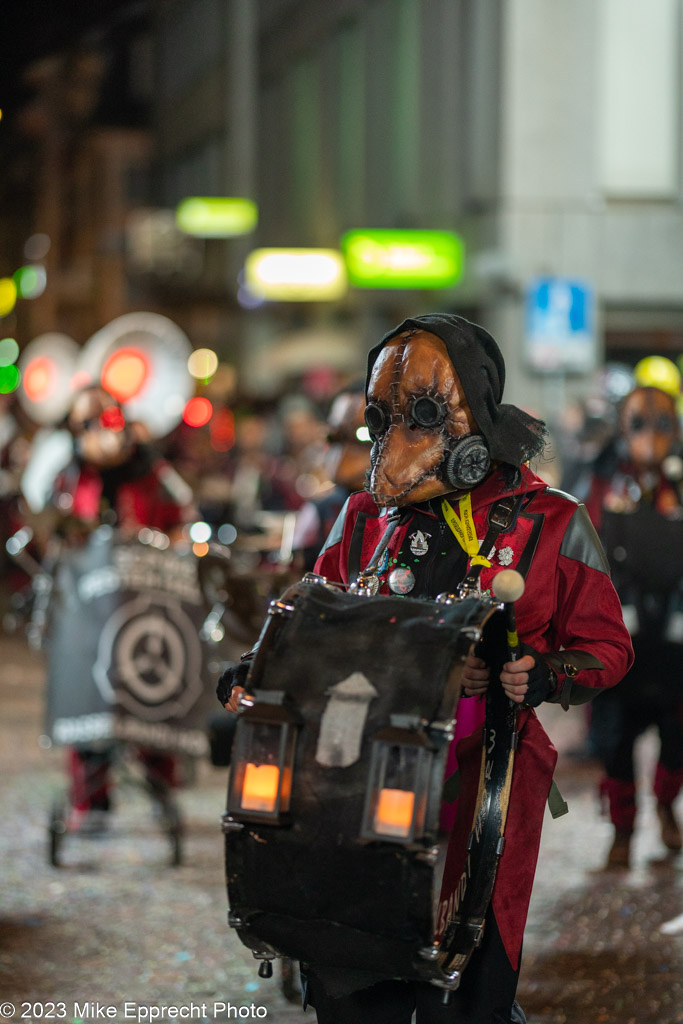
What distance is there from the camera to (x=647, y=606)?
713 cm

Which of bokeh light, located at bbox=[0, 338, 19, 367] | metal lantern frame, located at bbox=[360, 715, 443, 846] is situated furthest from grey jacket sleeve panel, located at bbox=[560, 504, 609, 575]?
bokeh light, located at bbox=[0, 338, 19, 367]

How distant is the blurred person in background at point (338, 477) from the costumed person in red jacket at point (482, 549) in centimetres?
227

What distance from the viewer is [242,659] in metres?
3.46

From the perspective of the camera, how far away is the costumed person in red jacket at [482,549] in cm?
343

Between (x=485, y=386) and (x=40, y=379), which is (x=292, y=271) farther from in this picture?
(x=485, y=386)

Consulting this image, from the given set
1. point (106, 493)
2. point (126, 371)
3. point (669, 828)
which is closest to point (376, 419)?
point (106, 493)

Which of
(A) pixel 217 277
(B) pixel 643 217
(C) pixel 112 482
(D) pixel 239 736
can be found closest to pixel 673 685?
(C) pixel 112 482

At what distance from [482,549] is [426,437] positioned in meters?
0.28

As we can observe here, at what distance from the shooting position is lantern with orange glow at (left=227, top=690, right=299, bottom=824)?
304cm

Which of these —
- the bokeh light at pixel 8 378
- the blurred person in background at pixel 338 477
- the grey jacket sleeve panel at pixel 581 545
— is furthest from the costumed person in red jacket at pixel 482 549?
the bokeh light at pixel 8 378

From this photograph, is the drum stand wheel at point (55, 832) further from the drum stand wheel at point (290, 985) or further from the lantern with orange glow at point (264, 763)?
the lantern with orange glow at point (264, 763)

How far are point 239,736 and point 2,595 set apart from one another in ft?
55.2

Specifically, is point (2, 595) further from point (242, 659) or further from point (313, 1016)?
point (242, 659)

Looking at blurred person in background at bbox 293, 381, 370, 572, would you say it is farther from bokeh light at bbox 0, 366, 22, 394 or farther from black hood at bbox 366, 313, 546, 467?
bokeh light at bbox 0, 366, 22, 394
